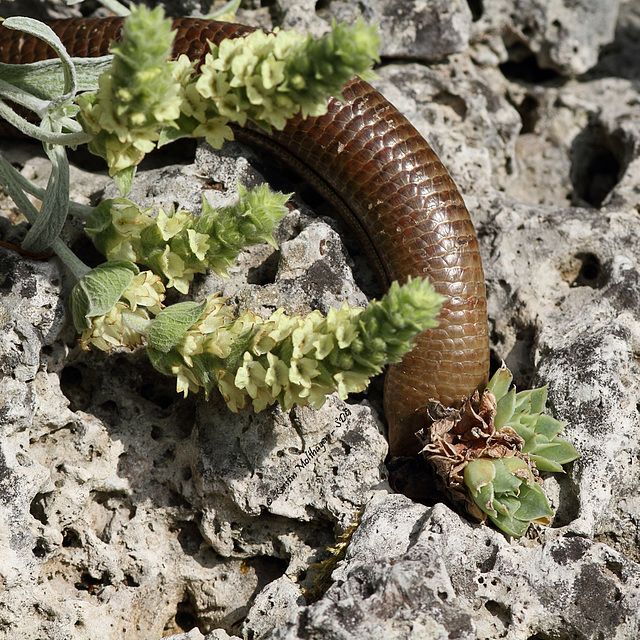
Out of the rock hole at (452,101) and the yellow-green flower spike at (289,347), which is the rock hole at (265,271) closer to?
the yellow-green flower spike at (289,347)

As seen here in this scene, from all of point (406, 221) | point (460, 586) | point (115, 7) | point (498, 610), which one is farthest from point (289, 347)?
point (115, 7)

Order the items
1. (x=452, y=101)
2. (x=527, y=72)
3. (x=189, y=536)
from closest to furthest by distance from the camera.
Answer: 1. (x=189, y=536)
2. (x=452, y=101)
3. (x=527, y=72)

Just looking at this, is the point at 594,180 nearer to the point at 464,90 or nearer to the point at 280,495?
the point at 464,90

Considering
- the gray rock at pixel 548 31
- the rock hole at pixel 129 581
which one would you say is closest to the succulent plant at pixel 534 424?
the rock hole at pixel 129 581

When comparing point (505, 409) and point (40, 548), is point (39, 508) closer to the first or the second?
point (40, 548)

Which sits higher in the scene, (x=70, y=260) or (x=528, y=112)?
(x=528, y=112)

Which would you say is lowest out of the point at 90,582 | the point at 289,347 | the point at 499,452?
the point at 90,582
